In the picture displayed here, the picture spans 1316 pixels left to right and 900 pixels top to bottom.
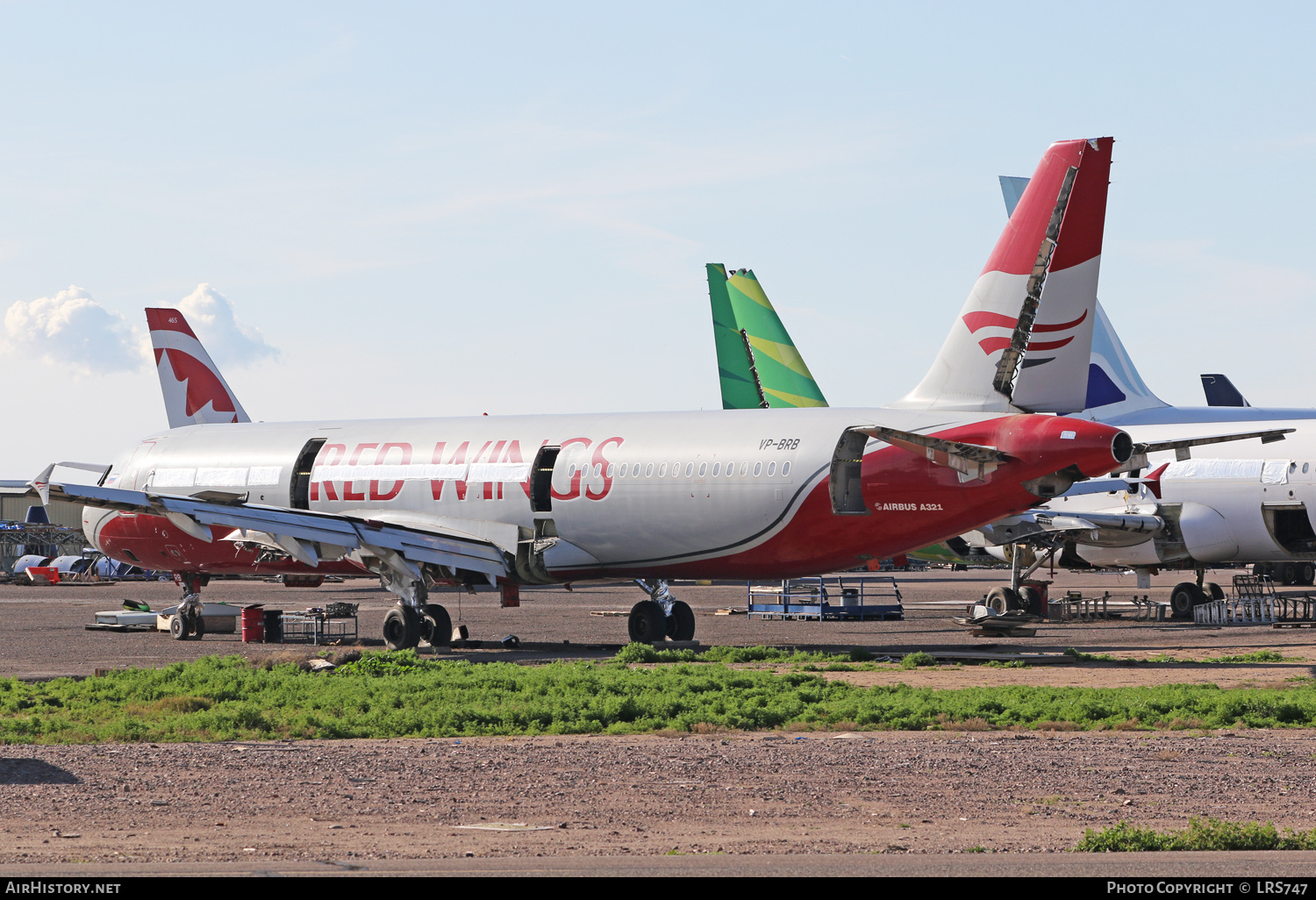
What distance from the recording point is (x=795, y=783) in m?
14.0

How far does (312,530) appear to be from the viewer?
30.2m

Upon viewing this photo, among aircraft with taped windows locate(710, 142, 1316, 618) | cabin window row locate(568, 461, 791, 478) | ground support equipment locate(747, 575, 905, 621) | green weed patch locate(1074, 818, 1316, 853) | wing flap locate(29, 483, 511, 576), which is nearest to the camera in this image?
green weed patch locate(1074, 818, 1316, 853)

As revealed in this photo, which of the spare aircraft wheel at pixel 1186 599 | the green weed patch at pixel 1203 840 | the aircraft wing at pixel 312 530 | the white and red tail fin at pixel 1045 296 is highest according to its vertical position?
the white and red tail fin at pixel 1045 296

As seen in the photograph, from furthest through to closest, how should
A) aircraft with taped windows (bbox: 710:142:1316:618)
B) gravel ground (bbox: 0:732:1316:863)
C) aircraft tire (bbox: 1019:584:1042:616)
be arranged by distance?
1. aircraft tire (bbox: 1019:584:1042:616)
2. aircraft with taped windows (bbox: 710:142:1316:618)
3. gravel ground (bbox: 0:732:1316:863)

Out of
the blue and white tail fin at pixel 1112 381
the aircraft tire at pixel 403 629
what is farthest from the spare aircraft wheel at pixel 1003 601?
the aircraft tire at pixel 403 629

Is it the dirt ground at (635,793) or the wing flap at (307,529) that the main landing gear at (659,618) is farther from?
the dirt ground at (635,793)

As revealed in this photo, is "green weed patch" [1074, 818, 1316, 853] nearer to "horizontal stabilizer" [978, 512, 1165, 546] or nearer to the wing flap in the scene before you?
the wing flap

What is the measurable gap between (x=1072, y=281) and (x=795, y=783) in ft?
50.7

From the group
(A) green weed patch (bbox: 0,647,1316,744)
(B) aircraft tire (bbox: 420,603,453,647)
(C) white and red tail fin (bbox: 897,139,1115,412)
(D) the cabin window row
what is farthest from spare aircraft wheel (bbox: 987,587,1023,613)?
(A) green weed patch (bbox: 0,647,1316,744)

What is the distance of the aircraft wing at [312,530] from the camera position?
29125mm

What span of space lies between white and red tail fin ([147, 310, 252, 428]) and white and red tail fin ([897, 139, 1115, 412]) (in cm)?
2487

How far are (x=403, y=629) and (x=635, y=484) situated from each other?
568 centimetres

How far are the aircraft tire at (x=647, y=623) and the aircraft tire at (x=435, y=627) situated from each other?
397cm

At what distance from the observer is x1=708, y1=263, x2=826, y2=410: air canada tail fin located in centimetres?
5241
